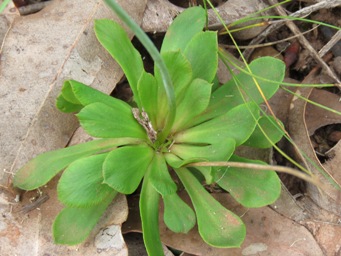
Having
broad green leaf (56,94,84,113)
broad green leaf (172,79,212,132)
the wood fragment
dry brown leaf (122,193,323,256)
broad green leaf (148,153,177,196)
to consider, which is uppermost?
broad green leaf (56,94,84,113)

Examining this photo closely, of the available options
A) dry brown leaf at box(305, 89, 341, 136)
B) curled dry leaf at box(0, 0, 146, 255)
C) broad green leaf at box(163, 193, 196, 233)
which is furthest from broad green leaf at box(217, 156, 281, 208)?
dry brown leaf at box(305, 89, 341, 136)

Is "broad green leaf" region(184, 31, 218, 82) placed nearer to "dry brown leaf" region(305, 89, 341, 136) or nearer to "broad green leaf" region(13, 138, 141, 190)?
"broad green leaf" region(13, 138, 141, 190)

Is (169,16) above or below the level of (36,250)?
above

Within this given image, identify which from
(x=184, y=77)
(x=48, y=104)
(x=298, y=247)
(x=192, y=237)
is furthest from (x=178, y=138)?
(x=298, y=247)

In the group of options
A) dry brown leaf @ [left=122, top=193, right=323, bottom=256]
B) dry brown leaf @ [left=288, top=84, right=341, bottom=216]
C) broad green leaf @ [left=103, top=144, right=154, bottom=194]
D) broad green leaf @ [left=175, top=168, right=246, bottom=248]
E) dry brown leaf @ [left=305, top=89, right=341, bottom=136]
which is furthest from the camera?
dry brown leaf @ [left=305, top=89, right=341, bottom=136]

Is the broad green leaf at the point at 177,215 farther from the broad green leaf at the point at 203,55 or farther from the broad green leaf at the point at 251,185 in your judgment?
the broad green leaf at the point at 203,55

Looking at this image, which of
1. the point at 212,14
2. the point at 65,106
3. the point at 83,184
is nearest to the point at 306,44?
the point at 212,14

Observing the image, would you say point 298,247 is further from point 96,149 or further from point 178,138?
point 96,149
